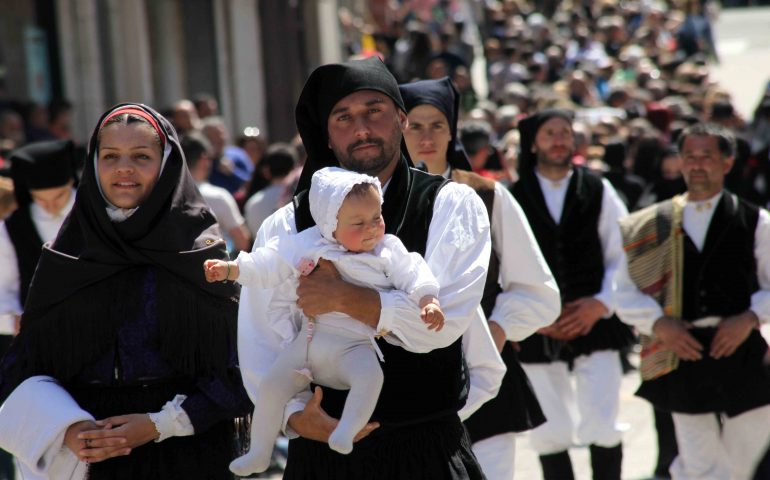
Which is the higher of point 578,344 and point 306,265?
point 306,265

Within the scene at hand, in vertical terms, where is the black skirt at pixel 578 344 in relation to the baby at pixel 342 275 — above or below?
→ below

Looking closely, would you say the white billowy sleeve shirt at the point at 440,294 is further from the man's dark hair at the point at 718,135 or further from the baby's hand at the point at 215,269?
the man's dark hair at the point at 718,135

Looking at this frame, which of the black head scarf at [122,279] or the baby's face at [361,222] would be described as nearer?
the baby's face at [361,222]

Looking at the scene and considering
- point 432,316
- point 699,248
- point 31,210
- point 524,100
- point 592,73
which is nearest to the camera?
point 432,316

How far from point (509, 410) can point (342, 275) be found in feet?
6.07

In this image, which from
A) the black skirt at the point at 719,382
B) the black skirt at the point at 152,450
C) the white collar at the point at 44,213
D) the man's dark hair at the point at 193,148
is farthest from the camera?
the man's dark hair at the point at 193,148

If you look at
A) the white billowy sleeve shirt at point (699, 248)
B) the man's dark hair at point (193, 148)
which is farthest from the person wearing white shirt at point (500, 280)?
the man's dark hair at point (193, 148)

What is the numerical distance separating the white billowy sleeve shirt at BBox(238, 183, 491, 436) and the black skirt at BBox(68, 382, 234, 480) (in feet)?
1.85

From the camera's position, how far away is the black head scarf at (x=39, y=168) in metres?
6.60

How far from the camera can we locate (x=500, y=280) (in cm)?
533

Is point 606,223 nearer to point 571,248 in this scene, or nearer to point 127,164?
A: point 571,248

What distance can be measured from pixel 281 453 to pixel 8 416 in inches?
180

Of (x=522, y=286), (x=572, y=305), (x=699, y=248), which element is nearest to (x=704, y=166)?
(x=699, y=248)

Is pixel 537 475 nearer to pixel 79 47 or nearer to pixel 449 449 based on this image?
pixel 449 449
